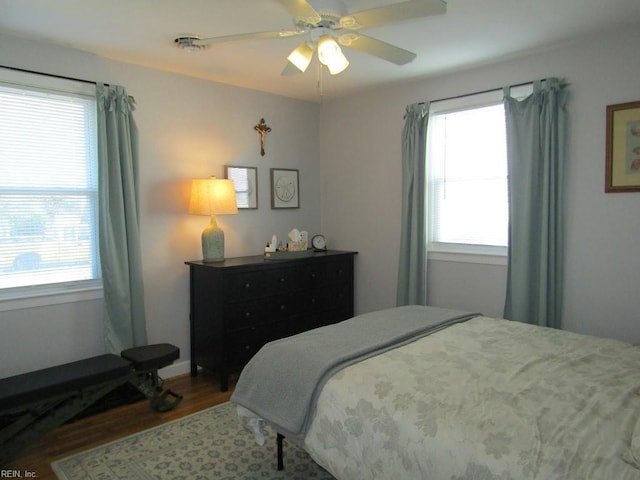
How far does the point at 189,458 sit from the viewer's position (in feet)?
8.16

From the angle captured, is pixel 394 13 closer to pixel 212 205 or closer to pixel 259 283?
pixel 212 205

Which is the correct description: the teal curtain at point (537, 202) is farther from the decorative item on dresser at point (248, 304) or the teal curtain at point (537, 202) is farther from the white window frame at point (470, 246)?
the decorative item on dresser at point (248, 304)

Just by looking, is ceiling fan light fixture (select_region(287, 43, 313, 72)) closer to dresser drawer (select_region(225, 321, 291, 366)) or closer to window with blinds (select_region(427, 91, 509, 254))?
window with blinds (select_region(427, 91, 509, 254))

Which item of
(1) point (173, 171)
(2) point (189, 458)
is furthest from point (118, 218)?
(2) point (189, 458)

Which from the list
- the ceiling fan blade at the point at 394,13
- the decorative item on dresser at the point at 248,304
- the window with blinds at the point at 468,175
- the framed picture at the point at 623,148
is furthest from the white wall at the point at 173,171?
the framed picture at the point at 623,148

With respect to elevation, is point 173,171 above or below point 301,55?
below

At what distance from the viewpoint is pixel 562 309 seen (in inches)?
125

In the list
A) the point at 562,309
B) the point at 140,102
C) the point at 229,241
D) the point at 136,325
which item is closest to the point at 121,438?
the point at 136,325

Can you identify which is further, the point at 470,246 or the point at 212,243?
the point at 470,246

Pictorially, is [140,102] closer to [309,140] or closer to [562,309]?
[309,140]

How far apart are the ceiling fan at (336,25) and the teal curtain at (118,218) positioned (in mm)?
1320

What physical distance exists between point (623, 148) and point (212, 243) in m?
2.99

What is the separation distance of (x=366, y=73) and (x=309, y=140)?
45.2 inches

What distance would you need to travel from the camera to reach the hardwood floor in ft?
8.13
